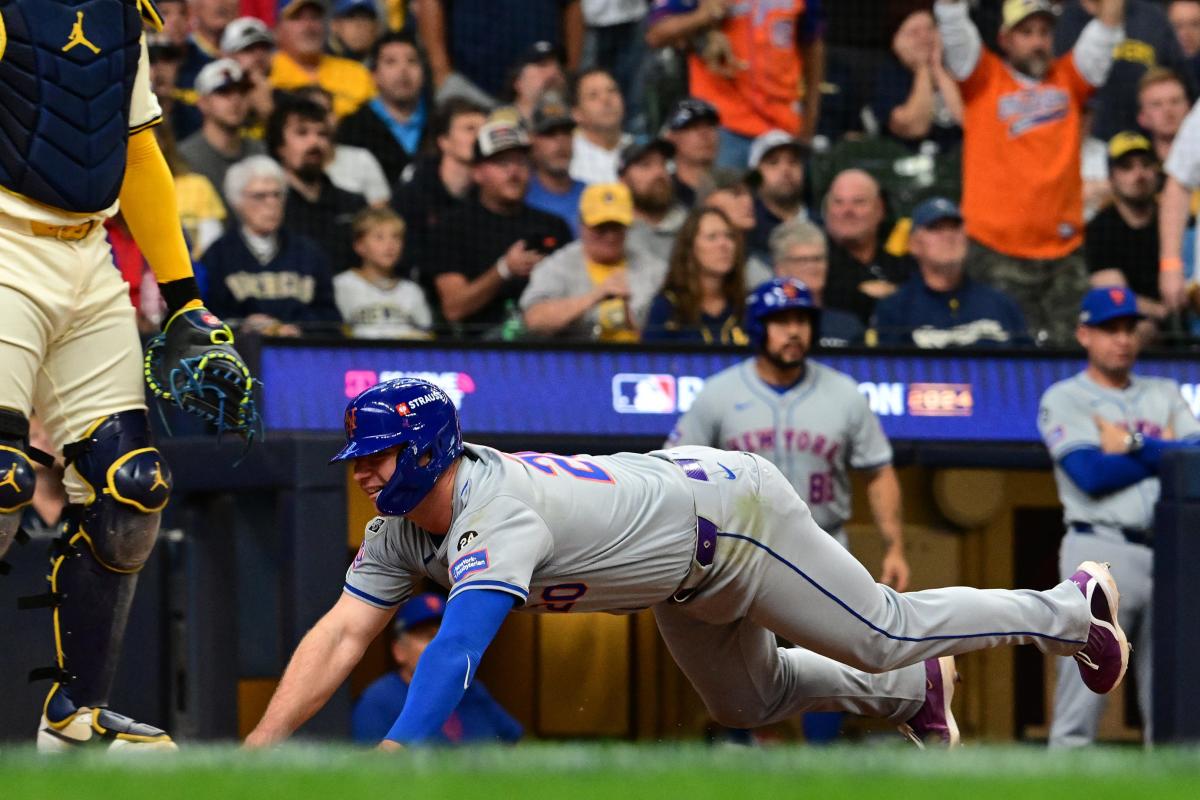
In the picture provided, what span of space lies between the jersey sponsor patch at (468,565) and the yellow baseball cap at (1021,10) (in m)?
5.93

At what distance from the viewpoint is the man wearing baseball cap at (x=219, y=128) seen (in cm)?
870

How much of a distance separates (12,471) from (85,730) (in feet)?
2.35

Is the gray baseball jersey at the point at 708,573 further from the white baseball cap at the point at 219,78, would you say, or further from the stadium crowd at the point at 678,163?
the white baseball cap at the point at 219,78

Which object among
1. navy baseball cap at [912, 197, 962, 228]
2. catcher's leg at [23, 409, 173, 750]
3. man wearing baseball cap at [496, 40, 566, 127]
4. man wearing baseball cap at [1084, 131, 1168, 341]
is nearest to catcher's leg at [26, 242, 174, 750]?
catcher's leg at [23, 409, 173, 750]

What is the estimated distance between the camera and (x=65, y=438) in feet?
17.0

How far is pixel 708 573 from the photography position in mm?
5172

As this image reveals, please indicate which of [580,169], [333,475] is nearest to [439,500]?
[333,475]

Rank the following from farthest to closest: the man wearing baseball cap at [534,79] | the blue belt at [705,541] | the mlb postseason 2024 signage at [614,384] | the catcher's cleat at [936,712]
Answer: the man wearing baseball cap at [534,79] < the mlb postseason 2024 signage at [614,384] < the catcher's cleat at [936,712] < the blue belt at [705,541]

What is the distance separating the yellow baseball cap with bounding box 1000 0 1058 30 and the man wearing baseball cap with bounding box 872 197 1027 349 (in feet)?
4.13

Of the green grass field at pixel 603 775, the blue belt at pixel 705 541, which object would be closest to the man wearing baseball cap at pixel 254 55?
the blue belt at pixel 705 541

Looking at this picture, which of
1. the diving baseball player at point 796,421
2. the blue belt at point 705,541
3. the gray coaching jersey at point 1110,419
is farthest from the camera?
the gray coaching jersey at point 1110,419

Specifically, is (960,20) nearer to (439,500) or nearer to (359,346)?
(359,346)

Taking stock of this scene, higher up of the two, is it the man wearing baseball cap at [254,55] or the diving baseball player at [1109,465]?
the man wearing baseball cap at [254,55]

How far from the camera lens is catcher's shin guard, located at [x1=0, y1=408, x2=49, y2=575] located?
4.96 meters
